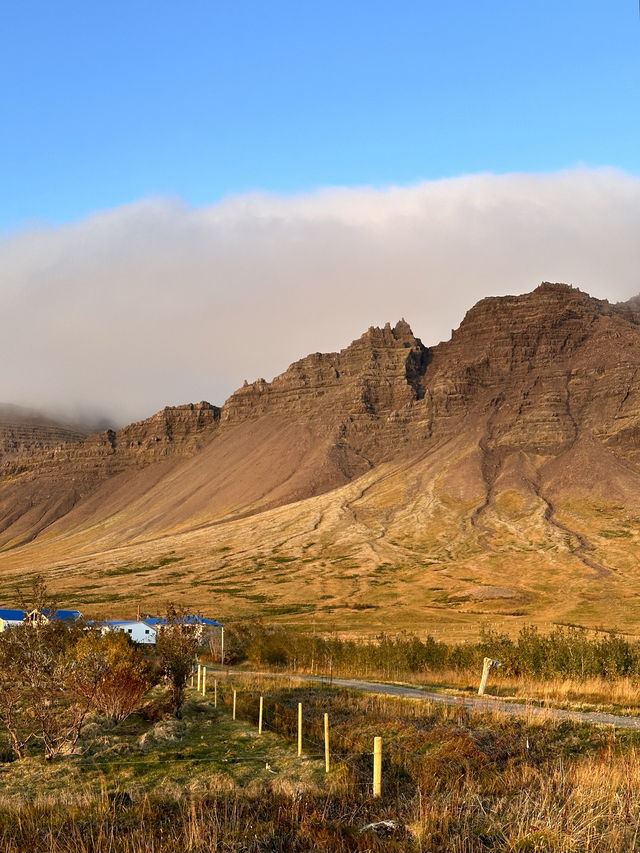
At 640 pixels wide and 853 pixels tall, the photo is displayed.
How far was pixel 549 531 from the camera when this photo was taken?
154 meters

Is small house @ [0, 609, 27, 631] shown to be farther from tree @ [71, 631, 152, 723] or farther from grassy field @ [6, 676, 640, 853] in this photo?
grassy field @ [6, 676, 640, 853]

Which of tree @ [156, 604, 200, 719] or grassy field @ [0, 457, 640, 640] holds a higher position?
tree @ [156, 604, 200, 719]

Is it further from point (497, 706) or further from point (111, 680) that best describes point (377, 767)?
point (111, 680)

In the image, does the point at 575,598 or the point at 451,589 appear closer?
the point at 575,598

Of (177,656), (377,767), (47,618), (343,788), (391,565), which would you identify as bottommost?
(391,565)

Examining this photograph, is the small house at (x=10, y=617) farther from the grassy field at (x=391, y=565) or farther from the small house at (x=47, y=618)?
the grassy field at (x=391, y=565)

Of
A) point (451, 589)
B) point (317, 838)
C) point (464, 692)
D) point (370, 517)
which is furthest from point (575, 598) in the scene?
point (317, 838)

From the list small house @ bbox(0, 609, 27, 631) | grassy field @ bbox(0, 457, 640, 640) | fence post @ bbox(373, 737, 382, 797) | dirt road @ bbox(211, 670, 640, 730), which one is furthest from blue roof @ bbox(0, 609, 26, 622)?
fence post @ bbox(373, 737, 382, 797)

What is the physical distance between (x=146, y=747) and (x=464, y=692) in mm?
14800

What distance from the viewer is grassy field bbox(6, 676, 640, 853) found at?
10.7 metres

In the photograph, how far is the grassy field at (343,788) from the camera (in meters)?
10.7

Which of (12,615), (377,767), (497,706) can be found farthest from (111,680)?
(12,615)

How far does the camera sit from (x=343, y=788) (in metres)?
14.5

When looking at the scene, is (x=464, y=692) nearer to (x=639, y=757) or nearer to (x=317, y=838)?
(x=639, y=757)
